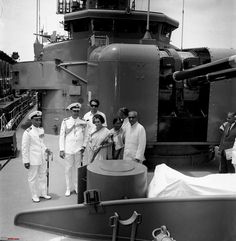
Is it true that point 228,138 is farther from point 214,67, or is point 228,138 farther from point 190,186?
point 214,67

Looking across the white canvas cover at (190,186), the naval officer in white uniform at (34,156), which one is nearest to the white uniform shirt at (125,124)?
the naval officer in white uniform at (34,156)

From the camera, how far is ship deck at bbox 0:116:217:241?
11.7 ft

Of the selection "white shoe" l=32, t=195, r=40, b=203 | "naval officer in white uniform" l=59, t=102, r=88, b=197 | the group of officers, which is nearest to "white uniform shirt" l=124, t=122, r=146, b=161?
the group of officers

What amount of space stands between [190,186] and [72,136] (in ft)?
7.84

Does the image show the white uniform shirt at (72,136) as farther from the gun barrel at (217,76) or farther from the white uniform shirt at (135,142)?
the gun barrel at (217,76)

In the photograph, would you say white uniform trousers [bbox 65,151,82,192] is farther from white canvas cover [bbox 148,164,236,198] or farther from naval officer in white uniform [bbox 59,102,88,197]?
white canvas cover [bbox 148,164,236,198]

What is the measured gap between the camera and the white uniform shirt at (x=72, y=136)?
5.03 meters

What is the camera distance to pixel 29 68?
380 inches

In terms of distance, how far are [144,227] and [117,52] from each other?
10.9ft

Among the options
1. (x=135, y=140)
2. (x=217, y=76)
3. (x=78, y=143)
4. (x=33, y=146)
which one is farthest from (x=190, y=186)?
(x=33, y=146)

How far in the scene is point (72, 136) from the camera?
5.04m

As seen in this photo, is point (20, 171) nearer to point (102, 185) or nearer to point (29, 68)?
point (102, 185)

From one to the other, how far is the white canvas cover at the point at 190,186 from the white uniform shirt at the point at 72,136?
1897mm

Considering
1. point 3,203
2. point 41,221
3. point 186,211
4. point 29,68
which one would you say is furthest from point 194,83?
point 29,68
